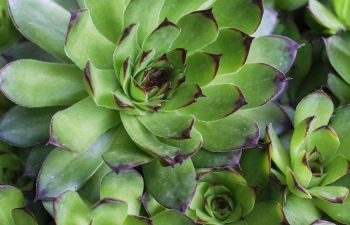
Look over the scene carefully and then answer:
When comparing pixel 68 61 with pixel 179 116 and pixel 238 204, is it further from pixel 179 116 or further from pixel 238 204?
pixel 238 204

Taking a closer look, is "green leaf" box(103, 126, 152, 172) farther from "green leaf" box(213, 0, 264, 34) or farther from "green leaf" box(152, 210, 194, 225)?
"green leaf" box(213, 0, 264, 34)

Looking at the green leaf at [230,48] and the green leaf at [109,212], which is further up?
the green leaf at [230,48]

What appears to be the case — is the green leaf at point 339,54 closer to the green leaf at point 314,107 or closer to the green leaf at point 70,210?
the green leaf at point 314,107

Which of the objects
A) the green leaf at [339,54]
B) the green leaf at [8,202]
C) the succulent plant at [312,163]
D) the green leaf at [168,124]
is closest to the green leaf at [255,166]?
the succulent plant at [312,163]

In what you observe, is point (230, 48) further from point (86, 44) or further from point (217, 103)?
point (86, 44)

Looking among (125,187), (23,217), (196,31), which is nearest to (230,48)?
(196,31)

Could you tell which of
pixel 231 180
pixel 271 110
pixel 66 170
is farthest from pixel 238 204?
pixel 66 170
